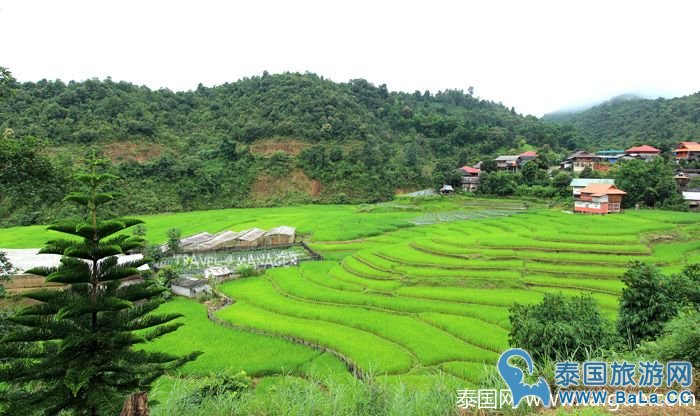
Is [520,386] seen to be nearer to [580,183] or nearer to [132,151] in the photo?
[580,183]

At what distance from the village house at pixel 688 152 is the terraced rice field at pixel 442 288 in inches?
1138

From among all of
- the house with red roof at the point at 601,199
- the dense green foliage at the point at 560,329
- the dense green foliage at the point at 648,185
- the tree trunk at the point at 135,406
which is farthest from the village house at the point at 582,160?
the tree trunk at the point at 135,406

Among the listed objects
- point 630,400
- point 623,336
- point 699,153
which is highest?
point 699,153

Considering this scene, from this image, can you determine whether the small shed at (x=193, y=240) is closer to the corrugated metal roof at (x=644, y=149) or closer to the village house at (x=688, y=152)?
the corrugated metal roof at (x=644, y=149)

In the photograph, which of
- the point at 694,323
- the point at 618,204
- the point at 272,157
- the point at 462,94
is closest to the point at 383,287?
the point at 694,323

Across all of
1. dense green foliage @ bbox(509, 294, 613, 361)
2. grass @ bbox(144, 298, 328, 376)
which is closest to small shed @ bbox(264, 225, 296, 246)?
grass @ bbox(144, 298, 328, 376)

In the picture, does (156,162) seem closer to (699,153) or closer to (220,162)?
(220,162)

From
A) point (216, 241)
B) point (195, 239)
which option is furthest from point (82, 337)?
point (195, 239)

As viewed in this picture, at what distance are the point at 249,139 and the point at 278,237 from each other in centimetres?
3854

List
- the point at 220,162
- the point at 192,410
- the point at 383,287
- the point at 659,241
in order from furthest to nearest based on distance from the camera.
Result: the point at 220,162 < the point at 659,241 < the point at 383,287 < the point at 192,410

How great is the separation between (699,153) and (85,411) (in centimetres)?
6741

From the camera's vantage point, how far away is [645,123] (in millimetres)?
77438

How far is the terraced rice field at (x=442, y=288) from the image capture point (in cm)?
1424

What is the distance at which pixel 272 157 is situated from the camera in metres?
62.3
